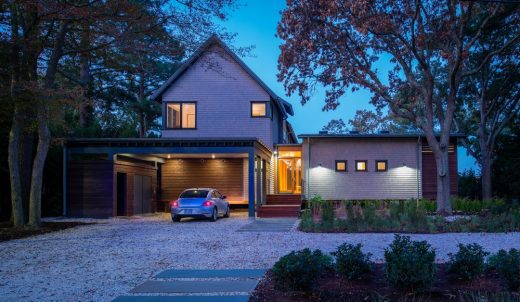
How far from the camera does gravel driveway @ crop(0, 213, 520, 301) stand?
7.97 metres

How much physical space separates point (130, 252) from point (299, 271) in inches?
254

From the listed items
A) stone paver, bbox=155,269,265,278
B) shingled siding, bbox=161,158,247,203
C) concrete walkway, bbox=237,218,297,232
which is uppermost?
shingled siding, bbox=161,158,247,203

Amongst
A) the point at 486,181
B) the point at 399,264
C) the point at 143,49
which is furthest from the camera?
the point at 486,181

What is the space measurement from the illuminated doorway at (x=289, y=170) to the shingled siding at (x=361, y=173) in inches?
86.9

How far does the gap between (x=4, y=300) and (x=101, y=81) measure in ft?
109

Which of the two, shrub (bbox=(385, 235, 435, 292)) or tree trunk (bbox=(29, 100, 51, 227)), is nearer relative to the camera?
shrub (bbox=(385, 235, 435, 292))

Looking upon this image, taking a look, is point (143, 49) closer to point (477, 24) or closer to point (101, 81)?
point (477, 24)

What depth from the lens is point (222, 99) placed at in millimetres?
27062

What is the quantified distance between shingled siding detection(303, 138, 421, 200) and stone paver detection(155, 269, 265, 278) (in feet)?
61.3

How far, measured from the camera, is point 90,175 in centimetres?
2200

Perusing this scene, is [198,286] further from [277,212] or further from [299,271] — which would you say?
[277,212]

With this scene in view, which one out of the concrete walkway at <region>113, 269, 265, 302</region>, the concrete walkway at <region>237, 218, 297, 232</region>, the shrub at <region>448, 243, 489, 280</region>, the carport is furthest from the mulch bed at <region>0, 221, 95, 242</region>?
the shrub at <region>448, 243, 489, 280</region>

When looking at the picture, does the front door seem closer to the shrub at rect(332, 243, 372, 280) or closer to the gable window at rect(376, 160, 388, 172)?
the gable window at rect(376, 160, 388, 172)

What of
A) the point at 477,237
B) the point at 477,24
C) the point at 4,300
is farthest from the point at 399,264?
the point at 477,24
